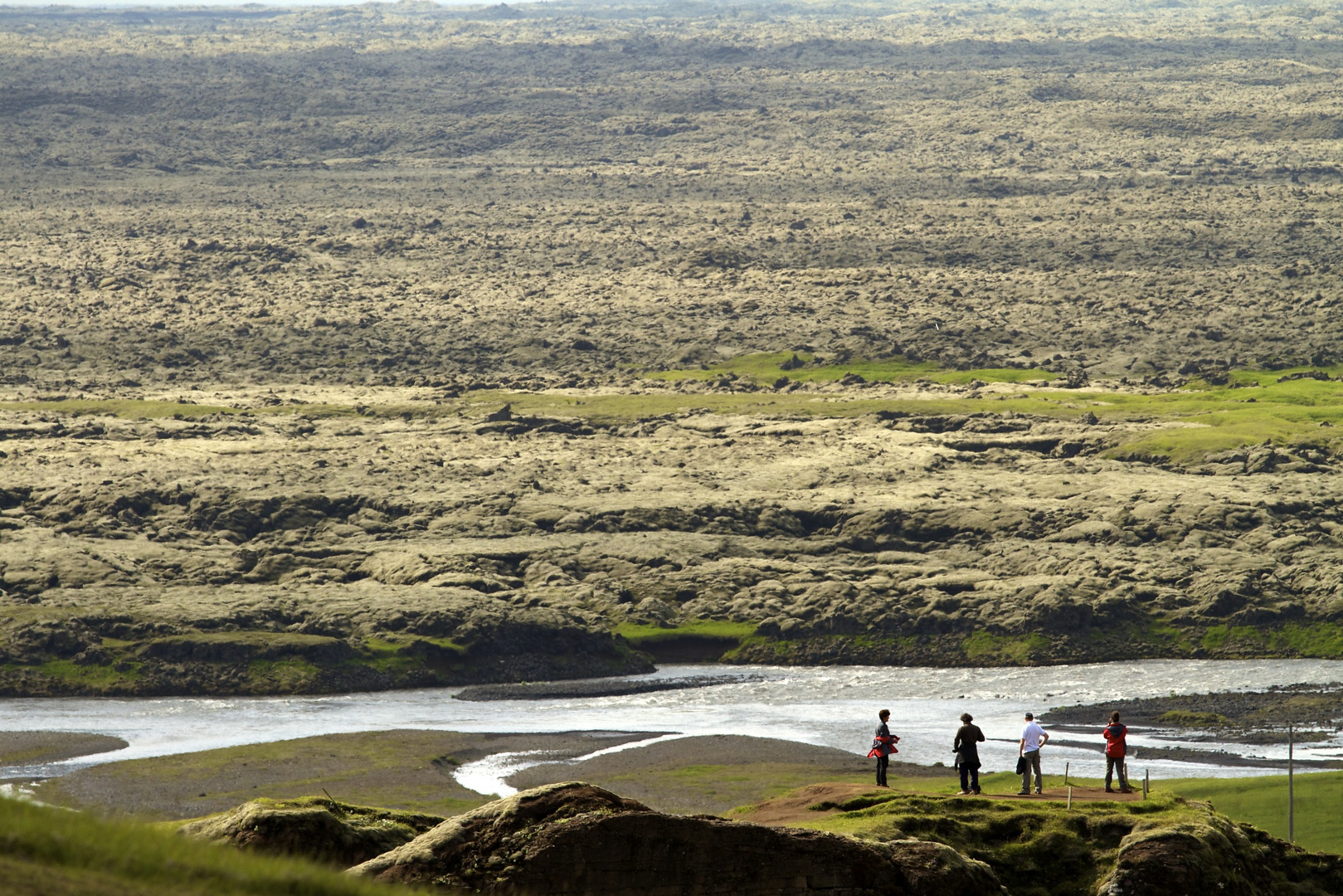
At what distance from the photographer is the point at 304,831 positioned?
87.1 feet

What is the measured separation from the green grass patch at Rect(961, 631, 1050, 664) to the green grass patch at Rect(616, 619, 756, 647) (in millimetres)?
16131

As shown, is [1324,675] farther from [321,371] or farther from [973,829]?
[321,371]

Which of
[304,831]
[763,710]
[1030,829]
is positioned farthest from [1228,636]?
[304,831]

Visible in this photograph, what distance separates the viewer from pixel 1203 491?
13400 centimetres

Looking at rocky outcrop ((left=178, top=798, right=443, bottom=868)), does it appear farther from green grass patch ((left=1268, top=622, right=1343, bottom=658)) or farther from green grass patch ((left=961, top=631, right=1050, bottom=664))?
green grass patch ((left=1268, top=622, right=1343, bottom=658))

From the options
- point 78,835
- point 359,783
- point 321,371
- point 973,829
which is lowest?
point 359,783

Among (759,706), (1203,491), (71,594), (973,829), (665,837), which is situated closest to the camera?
(665,837)

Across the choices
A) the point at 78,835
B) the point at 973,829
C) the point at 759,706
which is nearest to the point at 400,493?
the point at 759,706

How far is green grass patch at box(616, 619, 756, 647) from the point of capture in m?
115

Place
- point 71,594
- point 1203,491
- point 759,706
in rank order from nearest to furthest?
point 759,706, point 71,594, point 1203,491

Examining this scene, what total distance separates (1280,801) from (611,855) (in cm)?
4744

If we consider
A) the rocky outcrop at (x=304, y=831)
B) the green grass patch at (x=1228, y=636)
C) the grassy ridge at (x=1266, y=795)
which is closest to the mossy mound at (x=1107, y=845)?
the rocky outcrop at (x=304, y=831)

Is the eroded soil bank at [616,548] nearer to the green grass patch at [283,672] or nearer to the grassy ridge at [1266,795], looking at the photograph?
the green grass patch at [283,672]

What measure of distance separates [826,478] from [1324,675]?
176 feet
